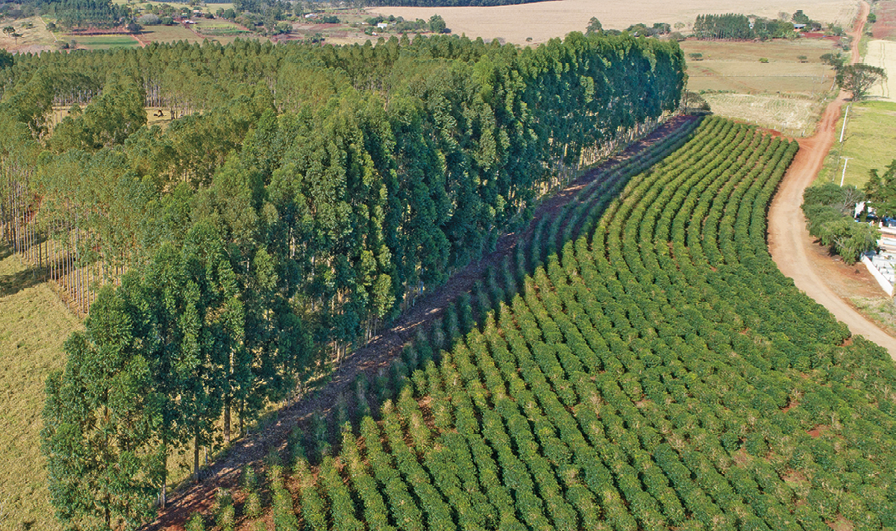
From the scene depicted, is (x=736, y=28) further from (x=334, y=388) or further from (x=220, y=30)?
(x=334, y=388)

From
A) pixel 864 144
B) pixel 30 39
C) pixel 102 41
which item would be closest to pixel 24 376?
pixel 864 144

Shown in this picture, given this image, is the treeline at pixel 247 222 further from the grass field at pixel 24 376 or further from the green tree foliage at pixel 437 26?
the green tree foliage at pixel 437 26

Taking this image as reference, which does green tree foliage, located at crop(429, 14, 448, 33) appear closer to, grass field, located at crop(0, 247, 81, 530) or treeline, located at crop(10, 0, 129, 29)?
treeline, located at crop(10, 0, 129, 29)

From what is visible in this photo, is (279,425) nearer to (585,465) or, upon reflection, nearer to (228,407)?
(228,407)

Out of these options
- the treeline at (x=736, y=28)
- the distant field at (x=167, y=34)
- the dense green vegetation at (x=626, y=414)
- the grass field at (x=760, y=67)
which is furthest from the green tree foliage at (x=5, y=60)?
the treeline at (x=736, y=28)

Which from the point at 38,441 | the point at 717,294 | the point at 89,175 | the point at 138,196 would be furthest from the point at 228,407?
the point at 717,294

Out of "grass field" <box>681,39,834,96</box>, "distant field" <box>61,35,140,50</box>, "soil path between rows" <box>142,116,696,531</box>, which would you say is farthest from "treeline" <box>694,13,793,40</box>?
"soil path between rows" <box>142,116,696,531</box>
